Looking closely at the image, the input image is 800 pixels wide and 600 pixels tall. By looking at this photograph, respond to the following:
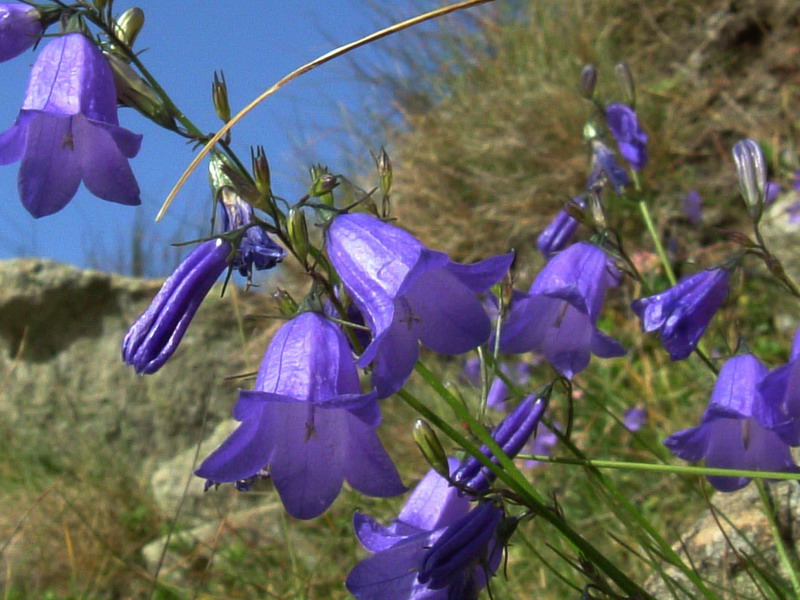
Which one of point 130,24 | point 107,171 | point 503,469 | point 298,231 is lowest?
point 503,469

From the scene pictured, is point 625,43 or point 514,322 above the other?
point 514,322

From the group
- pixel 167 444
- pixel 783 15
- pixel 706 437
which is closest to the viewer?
pixel 706 437

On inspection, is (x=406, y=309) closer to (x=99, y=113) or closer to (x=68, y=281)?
(x=99, y=113)

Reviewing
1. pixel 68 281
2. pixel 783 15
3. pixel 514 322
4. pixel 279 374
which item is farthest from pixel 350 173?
pixel 279 374

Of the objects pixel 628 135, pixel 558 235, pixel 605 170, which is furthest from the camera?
pixel 628 135

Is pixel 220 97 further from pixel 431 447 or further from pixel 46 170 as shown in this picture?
pixel 431 447

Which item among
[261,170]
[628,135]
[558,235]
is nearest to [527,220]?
[628,135]

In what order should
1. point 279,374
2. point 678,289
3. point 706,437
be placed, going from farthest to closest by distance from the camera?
point 678,289
point 706,437
point 279,374

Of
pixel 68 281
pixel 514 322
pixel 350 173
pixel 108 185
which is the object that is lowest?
pixel 350 173
